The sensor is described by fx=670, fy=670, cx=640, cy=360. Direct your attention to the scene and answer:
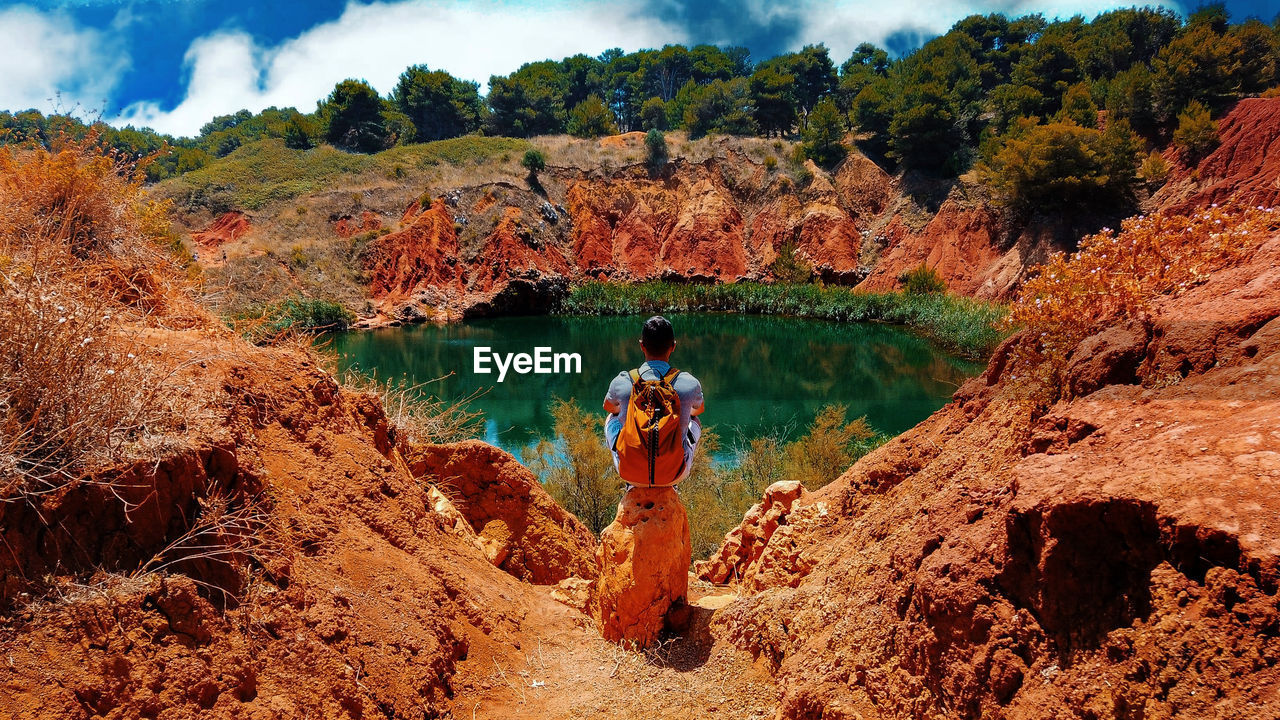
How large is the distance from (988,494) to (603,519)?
6.73 metres

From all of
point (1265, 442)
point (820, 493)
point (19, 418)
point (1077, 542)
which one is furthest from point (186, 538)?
point (820, 493)

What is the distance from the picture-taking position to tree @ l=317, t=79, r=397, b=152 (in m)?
47.7

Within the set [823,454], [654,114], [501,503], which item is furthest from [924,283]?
[654,114]

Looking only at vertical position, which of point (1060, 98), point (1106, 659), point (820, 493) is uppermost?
point (1060, 98)

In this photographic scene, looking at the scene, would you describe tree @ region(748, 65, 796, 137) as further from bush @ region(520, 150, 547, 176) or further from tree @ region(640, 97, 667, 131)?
bush @ region(520, 150, 547, 176)

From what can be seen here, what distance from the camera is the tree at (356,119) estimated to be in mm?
47688

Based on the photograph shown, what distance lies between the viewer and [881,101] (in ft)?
137

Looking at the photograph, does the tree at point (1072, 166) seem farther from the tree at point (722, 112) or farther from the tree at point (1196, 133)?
the tree at point (722, 112)

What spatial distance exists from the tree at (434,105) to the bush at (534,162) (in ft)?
50.4

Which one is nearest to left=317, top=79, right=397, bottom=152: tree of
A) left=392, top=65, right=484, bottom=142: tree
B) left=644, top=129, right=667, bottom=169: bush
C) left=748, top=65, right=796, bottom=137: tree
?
left=392, top=65, right=484, bottom=142: tree

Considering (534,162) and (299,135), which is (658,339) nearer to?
(534,162)

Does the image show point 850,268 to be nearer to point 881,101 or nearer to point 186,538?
point 881,101

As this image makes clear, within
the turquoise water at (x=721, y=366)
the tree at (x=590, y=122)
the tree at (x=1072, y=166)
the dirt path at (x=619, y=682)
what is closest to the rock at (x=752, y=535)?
the dirt path at (x=619, y=682)

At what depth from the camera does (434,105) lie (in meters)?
54.0
